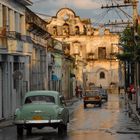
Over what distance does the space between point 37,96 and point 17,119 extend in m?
1.73

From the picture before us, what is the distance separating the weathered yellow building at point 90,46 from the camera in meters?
119

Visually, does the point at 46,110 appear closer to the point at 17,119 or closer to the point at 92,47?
the point at 17,119

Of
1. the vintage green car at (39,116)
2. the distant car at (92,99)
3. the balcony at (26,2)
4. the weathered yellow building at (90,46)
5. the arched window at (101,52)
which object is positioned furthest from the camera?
the arched window at (101,52)

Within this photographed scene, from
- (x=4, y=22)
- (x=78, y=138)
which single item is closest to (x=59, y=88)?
(x=4, y=22)

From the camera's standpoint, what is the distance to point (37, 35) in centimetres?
5503

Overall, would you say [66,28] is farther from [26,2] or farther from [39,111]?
[39,111]

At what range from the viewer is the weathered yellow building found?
118812 mm

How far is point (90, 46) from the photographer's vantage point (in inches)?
4764

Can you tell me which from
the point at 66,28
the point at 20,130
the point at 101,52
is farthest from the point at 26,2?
the point at 101,52

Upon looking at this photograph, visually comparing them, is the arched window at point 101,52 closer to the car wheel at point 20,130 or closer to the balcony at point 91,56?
the balcony at point 91,56

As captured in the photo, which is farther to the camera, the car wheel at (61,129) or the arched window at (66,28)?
the arched window at (66,28)

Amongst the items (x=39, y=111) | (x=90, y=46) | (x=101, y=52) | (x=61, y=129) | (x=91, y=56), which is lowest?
(x=61, y=129)

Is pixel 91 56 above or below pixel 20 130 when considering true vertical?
above

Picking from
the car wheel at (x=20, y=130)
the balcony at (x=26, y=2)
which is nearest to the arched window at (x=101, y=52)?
the balcony at (x=26, y=2)
